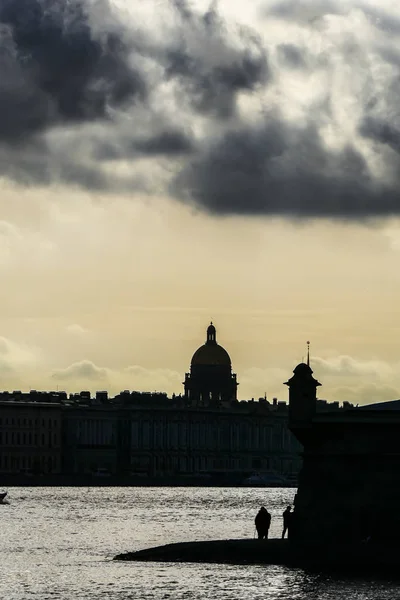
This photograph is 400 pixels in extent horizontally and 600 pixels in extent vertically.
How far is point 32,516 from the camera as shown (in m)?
109

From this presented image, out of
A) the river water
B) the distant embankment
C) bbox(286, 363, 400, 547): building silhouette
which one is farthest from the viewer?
bbox(286, 363, 400, 547): building silhouette

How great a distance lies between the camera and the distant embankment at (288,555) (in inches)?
2233

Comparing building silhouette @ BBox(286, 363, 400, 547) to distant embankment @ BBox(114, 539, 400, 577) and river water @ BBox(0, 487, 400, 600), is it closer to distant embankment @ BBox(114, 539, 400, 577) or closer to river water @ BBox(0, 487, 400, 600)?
distant embankment @ BBox(114, 539, 400, 577)

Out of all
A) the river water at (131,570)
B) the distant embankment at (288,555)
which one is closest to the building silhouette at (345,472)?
the distant embankment at (288,555)

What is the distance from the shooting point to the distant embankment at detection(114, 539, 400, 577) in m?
56.7

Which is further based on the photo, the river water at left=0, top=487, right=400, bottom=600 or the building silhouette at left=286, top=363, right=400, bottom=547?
the building silhouette at left=286, top=363, right=400, bottom=547

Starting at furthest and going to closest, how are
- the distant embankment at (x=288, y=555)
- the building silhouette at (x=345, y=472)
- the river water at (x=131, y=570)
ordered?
the building silhouette at (x=345, y=472) → the distant embankment at (x=288, y=555) → the river water at (x=131, y=570)

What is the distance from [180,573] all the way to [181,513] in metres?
60.4

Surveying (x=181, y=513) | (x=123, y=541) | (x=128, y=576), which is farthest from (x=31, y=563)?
(x=181, y=513)

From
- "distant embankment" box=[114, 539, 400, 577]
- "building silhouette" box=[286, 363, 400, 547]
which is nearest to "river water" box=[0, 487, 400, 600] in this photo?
"distant embankment" box=[114, 539, 400, 577]

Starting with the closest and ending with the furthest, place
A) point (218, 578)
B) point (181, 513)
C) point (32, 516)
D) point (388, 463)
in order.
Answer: point (218, 578)
point (388, 463)
point (32, 516)
point (181, 513)

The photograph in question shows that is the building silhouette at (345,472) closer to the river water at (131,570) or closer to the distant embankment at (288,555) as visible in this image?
the distant embankment at (288,555)

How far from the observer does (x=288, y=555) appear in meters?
58.7

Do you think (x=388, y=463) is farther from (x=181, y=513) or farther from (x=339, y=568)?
(x=181, y=513)
